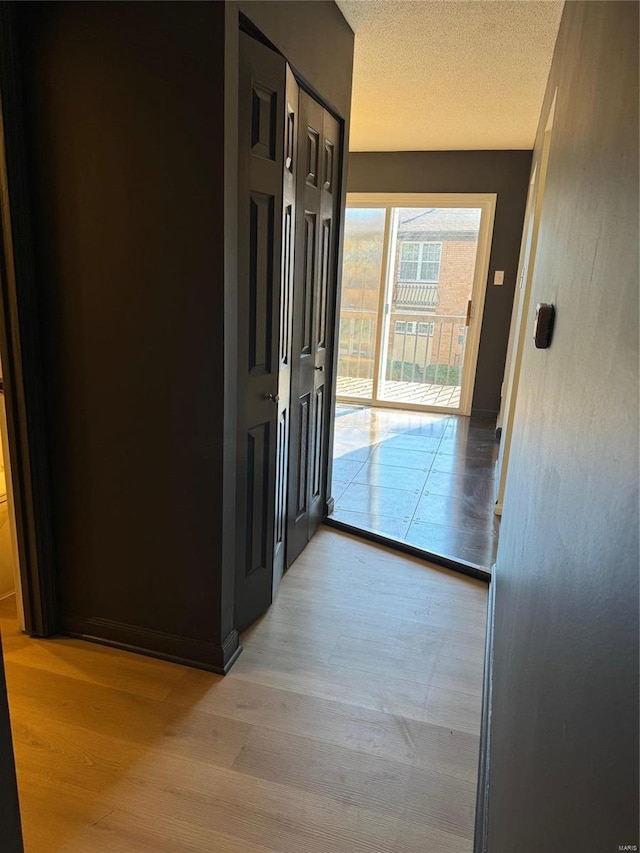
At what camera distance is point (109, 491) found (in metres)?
2.04

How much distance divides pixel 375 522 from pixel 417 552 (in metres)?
0.37

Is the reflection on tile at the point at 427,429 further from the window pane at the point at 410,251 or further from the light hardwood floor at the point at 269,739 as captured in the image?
the light hardwood floor at the point at 269,739

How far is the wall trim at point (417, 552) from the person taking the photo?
279 centimetres

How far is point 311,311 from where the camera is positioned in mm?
2715

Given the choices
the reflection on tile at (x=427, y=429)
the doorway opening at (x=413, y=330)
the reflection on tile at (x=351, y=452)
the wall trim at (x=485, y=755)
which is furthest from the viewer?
the reflection on tile at (x=427, y=429)

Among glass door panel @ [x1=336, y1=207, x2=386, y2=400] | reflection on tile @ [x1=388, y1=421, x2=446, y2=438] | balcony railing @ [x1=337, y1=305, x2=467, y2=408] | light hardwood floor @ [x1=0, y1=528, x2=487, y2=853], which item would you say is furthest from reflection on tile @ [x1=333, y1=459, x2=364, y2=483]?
balcony railing @ [x1=337, y1=305, x2=467, y2=408]

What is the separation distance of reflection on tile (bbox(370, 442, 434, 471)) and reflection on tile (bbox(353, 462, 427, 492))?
85mm

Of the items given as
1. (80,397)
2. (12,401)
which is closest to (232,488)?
(80,397)

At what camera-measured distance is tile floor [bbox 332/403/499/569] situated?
316 centimetres

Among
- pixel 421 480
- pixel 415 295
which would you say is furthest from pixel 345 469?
pixel 415 295

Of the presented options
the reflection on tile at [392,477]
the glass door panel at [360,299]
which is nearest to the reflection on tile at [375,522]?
the reflection on tile at [392,477]

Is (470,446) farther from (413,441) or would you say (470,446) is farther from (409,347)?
(409,347)

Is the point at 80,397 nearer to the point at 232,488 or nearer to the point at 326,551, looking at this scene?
the point at 232,488

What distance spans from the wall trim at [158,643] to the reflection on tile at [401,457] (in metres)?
2.38
